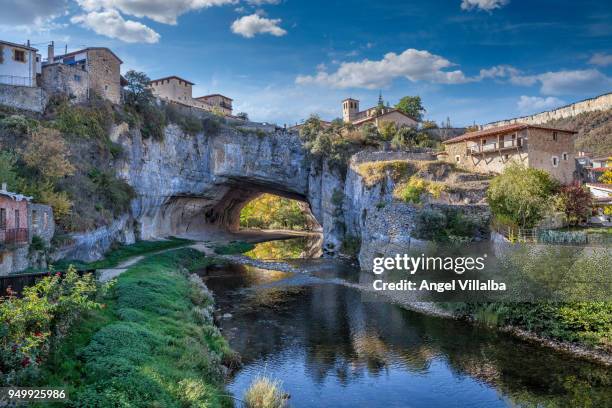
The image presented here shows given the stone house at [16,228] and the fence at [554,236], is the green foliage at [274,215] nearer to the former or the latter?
the fence at [554,236]

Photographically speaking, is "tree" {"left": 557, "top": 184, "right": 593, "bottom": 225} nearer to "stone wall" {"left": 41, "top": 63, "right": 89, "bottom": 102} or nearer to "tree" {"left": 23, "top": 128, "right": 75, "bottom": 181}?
"tree" {"left": 23, "top": 128, "right": 75, "bottom": 181}

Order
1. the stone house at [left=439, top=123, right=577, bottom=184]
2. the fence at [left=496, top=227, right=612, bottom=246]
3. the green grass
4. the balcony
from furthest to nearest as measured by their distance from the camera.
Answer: the balcony → the stone house at [left=439, top=123, right=577, bottom=184] → the green grass → the fence at [left=496, top=227, right=612, bottom=246]

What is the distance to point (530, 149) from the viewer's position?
115 feet

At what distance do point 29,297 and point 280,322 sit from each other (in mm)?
13852

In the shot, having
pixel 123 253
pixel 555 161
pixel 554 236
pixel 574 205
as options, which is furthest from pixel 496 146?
pixel 123 253

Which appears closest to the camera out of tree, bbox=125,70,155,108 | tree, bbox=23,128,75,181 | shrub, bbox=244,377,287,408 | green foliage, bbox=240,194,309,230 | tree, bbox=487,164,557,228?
shrub, bbox=244,377,287,408

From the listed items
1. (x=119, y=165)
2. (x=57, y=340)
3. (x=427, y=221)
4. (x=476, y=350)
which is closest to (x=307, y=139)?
(x=119, y=165)

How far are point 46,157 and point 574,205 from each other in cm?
3093

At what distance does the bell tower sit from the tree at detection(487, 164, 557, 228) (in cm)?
4637

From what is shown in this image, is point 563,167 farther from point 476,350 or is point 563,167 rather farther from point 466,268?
point 476,350

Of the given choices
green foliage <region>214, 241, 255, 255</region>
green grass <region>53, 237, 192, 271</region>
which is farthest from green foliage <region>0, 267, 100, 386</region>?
green foliage <region>214, 241, 255, 255</region>

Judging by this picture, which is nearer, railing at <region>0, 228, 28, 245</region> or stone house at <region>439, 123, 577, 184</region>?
railing at <region>0, 228, 28, 245</region>

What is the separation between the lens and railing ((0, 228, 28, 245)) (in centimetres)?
1953

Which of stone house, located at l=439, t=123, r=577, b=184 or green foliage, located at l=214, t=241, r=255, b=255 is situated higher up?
stone house, located at l=439, t=123, r=577, b=184
